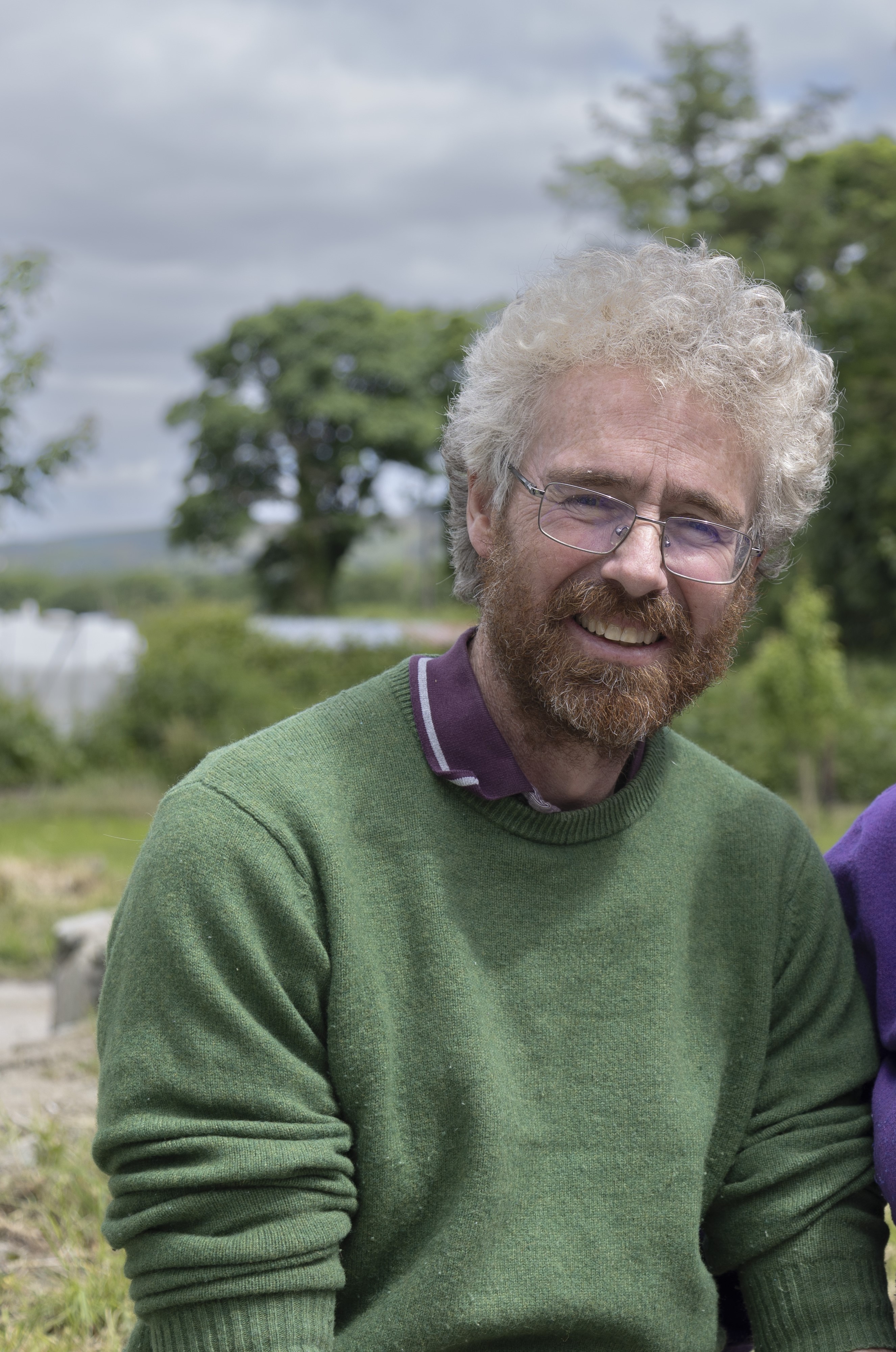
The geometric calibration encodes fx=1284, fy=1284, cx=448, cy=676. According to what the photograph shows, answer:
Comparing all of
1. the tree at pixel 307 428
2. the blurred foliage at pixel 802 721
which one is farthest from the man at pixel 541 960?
the tree at pixel 307 428

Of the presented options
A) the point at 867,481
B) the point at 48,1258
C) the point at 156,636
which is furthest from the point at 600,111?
the point at 48,1258

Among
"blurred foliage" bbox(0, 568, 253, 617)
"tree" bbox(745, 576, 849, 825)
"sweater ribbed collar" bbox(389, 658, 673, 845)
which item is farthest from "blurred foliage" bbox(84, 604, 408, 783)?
"blurred foliage" bbox(0, 568, 253, 617)

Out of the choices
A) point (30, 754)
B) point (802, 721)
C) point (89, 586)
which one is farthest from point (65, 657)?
point (89, 586)

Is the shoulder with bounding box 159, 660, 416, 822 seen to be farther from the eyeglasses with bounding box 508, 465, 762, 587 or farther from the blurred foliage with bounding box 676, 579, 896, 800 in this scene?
the blurred foliage with bounding box 676, 579, 896, 800

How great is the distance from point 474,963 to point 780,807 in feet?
2.10

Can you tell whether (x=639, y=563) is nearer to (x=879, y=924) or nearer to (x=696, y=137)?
(x=879, y=924)

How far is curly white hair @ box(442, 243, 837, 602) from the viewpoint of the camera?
5.91 feet

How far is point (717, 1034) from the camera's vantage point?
1932 millimetres

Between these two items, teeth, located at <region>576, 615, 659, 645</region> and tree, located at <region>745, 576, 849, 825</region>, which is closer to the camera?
teeth, located at <region>576, 615, 659, 645</region>

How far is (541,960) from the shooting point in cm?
181

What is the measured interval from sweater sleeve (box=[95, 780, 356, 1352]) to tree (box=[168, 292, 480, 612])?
41293mm

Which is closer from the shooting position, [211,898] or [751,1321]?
[211,898]

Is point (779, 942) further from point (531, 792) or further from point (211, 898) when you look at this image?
point (211, 898)

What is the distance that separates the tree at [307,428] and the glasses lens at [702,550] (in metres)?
41.0
